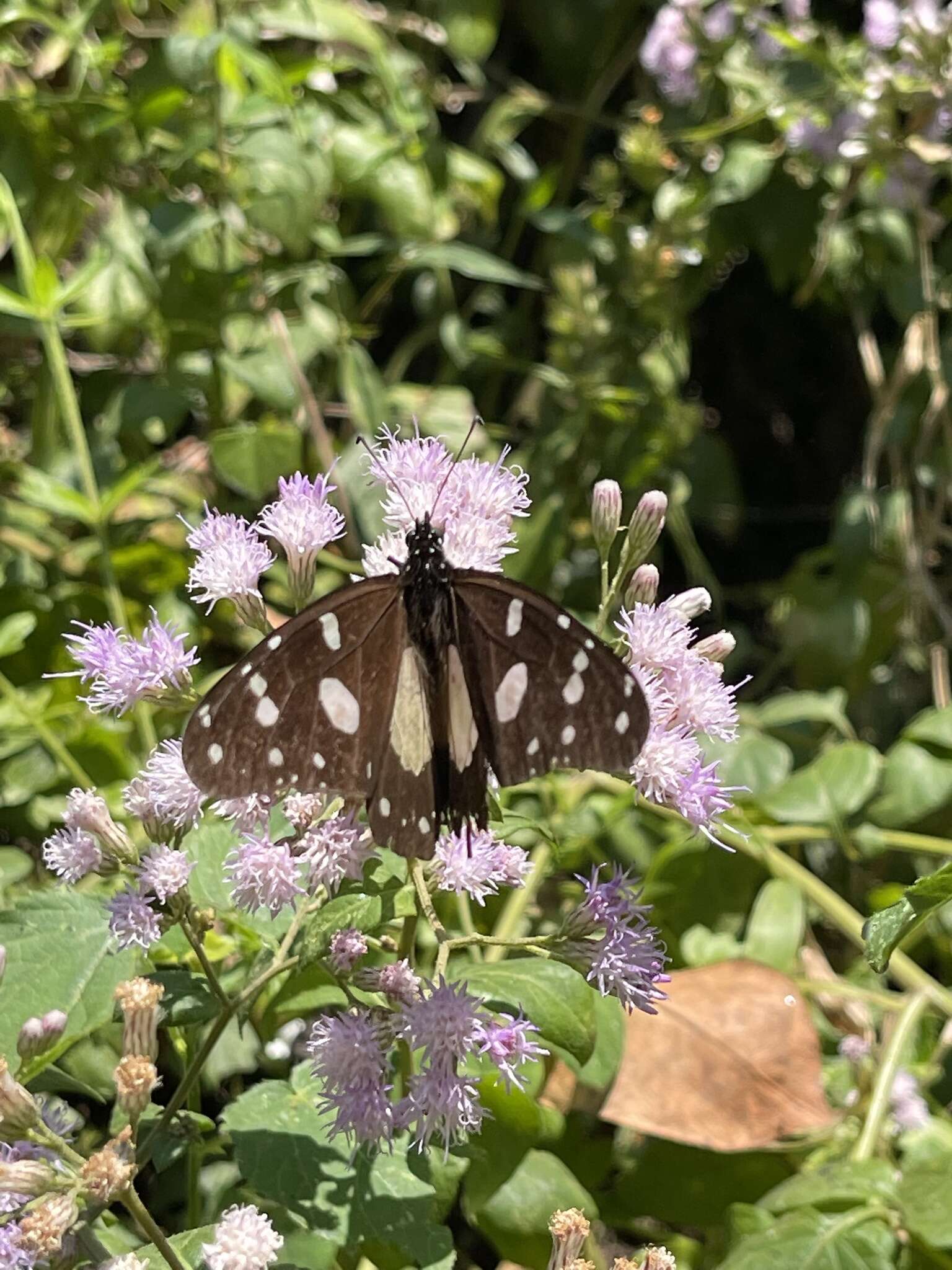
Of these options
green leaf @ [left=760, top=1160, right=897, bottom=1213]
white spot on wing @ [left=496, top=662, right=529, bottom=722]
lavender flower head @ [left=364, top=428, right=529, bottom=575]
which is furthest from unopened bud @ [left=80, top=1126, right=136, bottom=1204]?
green leaf @ [left=760, top=1160, right=897, bottom=1213]

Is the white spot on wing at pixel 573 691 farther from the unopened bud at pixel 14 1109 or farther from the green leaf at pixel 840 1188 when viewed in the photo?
the green leaf at pixel 840 1188

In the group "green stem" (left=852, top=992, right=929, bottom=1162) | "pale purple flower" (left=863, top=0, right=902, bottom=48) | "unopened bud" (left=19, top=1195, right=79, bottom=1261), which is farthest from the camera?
"pale purple flower" (left=863, top=0, right=902, bottom=48)

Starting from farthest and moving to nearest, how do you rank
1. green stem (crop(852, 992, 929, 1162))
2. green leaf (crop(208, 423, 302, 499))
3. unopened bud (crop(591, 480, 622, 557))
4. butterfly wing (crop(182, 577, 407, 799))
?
1. green leaf (crop(208, 423, 302, 499))
2. green stem (crop(852, 992, 929, 1162))
3. unopened bud (crop(591, 480, 622, 557))
4. butterfly wing (crop(182, 577, 407, 799))

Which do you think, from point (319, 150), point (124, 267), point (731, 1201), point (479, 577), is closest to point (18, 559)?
point (124, 267)

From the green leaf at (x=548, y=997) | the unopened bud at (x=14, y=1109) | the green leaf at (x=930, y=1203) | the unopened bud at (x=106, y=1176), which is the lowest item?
the green leaf at (x=930, y=1203)

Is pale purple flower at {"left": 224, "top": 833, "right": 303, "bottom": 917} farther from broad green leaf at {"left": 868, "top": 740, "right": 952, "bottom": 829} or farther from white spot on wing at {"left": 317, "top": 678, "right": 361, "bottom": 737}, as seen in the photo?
broad green leaf at {"left": 868, "top": 740, "right": 952, "bottom": 829}

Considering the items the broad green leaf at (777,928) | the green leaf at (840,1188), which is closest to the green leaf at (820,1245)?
the green leaf at (840,1188)

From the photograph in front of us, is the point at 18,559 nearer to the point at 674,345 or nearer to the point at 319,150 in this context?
the point at 319,150
